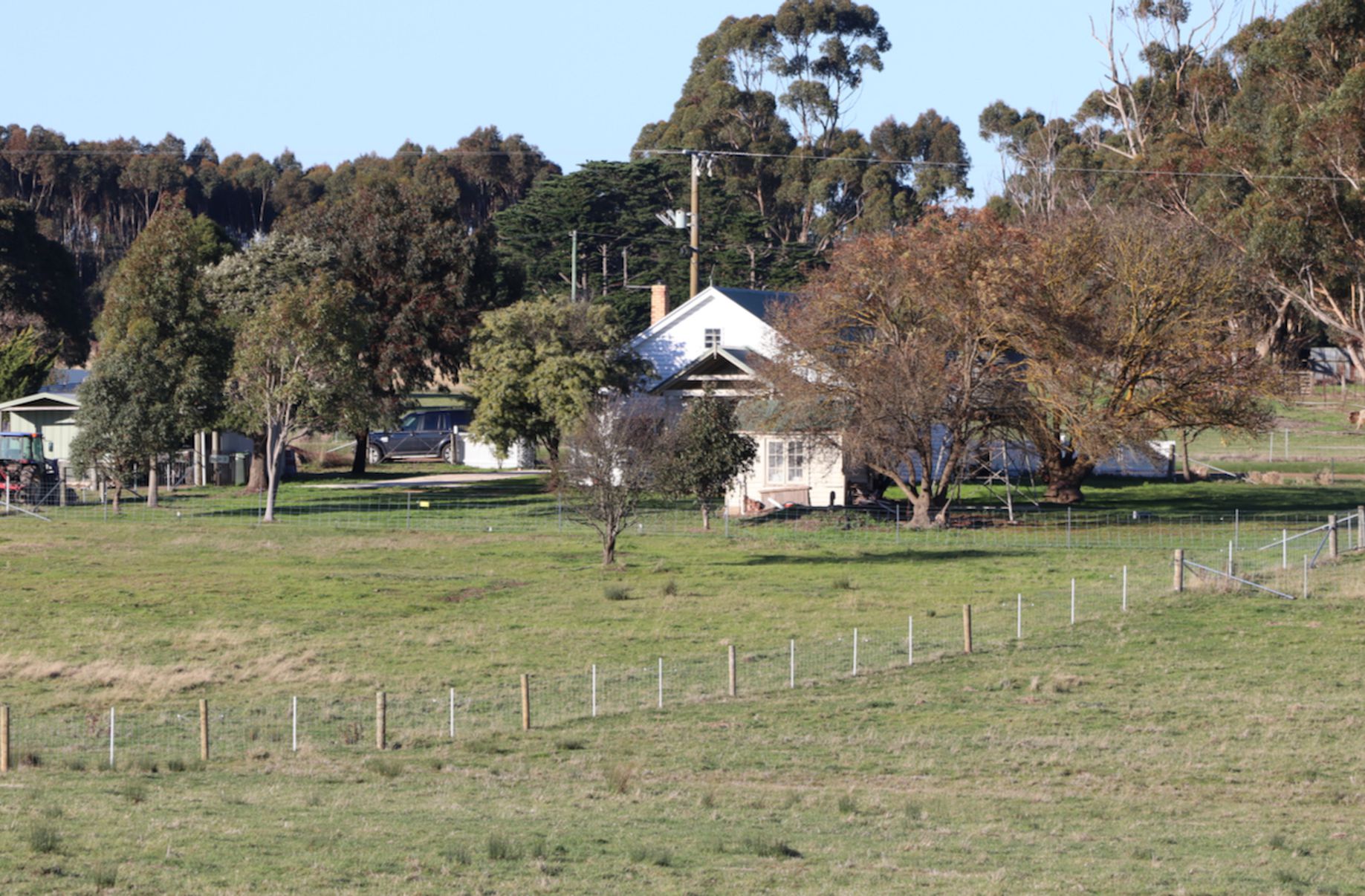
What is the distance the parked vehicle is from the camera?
7412 cm

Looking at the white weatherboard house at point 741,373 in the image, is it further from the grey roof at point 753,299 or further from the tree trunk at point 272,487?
the tree trunk at point 272,487

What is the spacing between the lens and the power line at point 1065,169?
58.9 meters

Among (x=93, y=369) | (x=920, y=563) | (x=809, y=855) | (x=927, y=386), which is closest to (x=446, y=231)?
(x=93, y=369)

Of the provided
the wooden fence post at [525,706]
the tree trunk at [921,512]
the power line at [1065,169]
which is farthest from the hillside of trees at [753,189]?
the wooden fence post at [525,706]

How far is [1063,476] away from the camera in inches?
2148

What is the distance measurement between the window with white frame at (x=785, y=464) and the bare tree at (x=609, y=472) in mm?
11830

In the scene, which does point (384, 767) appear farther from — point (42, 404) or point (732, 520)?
point (42, 404)

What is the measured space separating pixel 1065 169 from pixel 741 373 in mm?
51103

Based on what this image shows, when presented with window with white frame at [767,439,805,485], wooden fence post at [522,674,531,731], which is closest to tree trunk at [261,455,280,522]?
window with white frame at [767,439,805,485]

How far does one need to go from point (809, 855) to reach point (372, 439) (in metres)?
61.6

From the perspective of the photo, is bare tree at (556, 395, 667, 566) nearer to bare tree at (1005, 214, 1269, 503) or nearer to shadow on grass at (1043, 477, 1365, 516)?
bare tree at (1005, 214, 1269, 503)

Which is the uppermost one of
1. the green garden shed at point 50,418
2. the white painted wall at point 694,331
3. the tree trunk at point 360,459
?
the white painted wall at point 694,331

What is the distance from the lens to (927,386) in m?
47.2

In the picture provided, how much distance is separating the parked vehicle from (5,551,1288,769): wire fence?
1754 inches
